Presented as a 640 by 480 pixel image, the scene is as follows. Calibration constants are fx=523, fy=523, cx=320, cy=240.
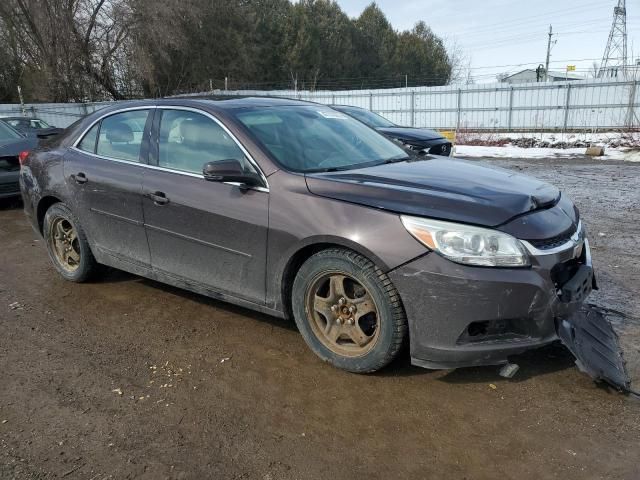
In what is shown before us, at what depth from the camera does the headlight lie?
2.69 meters

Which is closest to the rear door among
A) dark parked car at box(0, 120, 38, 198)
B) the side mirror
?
the side mirror

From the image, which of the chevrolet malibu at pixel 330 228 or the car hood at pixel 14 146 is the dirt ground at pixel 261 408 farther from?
the car hood at pixel 14 146

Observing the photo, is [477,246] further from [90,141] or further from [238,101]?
[90,141]

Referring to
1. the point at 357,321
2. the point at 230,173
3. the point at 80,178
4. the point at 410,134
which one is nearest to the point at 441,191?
the point at 357,321

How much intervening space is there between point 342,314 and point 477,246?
35.7 inches

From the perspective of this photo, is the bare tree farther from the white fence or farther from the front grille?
the front grille

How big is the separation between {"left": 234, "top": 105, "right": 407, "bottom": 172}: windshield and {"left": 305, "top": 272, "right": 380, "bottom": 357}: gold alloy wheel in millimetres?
778

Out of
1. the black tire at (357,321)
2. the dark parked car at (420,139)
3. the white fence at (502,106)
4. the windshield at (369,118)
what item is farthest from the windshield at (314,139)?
the white fence at (502,106)

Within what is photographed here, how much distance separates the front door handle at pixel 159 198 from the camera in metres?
3.73

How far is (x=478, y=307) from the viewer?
2.69 metres

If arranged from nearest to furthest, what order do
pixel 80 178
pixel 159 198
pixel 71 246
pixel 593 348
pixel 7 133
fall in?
1. pixel 593 348
2. pixel 159 198
3. pixel 80 178
4. pixel 71 246
5. pixel 7 133

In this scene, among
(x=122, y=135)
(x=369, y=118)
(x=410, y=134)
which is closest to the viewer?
(x=122, y=135)

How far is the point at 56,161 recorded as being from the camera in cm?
462

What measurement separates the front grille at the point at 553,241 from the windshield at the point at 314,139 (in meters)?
1.31
